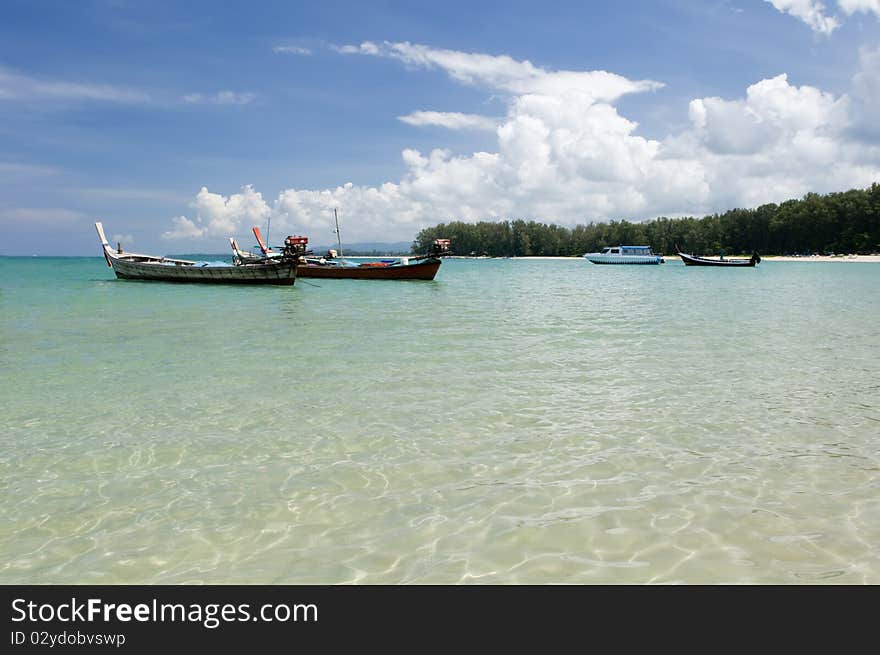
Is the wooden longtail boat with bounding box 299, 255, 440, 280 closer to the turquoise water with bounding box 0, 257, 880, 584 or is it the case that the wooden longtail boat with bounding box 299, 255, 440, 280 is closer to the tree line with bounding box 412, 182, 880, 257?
the turquoise water with bounding box 0, 257, 880, 584

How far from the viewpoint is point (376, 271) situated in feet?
191

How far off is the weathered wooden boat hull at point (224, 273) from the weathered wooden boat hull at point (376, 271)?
9544 millimetres

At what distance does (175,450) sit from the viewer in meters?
7.39

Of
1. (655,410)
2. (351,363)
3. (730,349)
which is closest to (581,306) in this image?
(730,349)

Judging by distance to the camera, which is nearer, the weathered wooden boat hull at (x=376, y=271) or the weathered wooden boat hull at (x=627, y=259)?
the weathered wooden boat hull at (x=376, y=271)

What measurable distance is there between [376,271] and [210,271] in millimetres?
15658

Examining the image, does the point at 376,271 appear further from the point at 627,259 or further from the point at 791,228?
the point at 791,228

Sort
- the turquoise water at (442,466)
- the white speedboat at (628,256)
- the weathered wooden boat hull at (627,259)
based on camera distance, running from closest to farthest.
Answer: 1. the turquoise water at (442,466)
2. the weathered wooden boat hull at (627,259)
3. the white speedboat at (628,256)

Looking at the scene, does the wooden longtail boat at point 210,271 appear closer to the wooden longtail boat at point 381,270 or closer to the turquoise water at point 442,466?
the wooden longtail boat at point 381,270

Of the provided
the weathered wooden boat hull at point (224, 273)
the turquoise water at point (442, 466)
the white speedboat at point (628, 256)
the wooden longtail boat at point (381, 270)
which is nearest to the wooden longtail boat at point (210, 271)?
the weathered wooden boat hull at point (224, 273)

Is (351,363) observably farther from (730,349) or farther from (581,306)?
(581,306)

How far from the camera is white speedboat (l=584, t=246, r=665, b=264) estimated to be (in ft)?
388

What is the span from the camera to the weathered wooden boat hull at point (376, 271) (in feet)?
187
